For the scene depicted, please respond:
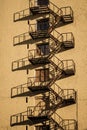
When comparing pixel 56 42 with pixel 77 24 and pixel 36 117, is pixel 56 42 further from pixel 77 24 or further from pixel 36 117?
pixel 36 117

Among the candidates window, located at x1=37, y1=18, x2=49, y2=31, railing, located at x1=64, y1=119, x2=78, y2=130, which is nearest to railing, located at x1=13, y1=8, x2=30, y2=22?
window, located at x1=37, y1=18, x2=49, y2=31

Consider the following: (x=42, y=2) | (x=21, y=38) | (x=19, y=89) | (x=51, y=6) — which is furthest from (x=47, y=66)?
(x=42, y=2)

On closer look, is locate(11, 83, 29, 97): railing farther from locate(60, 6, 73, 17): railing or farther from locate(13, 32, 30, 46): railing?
→ locate(60, 6, 73, 17): railing

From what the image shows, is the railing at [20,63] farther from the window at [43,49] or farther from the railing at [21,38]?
the railing at [21,38]

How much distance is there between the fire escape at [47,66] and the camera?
4438 cm

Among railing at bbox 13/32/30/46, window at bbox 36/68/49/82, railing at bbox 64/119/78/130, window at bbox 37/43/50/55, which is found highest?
railing at bbox 13/32/30/46

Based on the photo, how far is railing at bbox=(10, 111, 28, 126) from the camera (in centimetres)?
4547

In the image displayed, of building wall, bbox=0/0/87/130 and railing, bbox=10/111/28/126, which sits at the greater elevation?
building wall, bbox=0/0/87/130

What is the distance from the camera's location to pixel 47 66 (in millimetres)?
46000

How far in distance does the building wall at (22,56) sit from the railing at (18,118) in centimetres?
40

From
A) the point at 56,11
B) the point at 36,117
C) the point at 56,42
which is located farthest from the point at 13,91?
the point at 56,11

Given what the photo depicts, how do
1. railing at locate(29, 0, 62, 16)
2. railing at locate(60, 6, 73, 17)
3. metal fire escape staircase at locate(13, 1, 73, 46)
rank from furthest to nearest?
railing at locate(29, 0, 62, 16) < railing at locate(60, 6, 73, 17) < metal fire escape staircase at locate(13, 1, 73, 46)

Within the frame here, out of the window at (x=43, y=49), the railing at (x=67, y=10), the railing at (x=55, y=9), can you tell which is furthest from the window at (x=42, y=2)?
the window at (x=43, y=49)

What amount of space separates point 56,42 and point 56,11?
3855 millimetres
